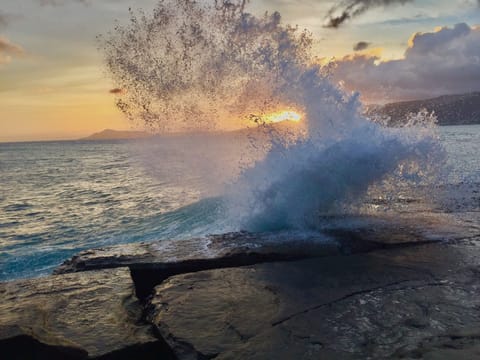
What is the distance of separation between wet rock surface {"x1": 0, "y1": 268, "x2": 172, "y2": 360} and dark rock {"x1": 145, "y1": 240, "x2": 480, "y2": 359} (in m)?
0.25

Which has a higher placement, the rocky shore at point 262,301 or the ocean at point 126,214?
the rocky shore at point 262,301

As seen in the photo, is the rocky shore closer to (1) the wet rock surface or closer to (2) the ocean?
(1) the wet rock surface

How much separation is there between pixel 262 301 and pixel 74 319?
146cm

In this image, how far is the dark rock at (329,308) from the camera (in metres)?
2.44

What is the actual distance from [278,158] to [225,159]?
5.08 meters

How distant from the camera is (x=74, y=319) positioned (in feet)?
9.67

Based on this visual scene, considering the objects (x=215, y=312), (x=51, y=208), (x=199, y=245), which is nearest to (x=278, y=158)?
(x=199, y=245)

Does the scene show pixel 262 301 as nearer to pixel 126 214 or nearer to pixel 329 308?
pixel 329 308

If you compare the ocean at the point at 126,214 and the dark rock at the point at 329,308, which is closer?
the dark rock at the point at 329,308

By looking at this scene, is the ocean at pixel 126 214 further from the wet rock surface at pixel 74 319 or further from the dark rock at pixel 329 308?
the wet rock surface at pixel 74 319

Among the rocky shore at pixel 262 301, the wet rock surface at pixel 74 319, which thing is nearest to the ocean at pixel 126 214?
the rocky shore at pixel 262 301

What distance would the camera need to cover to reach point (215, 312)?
303cm

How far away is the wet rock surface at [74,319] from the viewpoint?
248 centimetres

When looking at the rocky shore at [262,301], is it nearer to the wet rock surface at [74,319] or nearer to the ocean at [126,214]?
the wet rock surface at [74,319]
